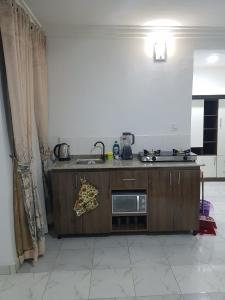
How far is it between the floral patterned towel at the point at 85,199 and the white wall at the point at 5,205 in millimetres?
748

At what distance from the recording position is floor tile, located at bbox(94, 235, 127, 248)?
2762 millimetres

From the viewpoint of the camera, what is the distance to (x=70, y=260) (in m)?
2.49

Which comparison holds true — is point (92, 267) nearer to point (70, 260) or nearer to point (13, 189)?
point (70, 260)

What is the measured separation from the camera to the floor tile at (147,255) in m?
2.43

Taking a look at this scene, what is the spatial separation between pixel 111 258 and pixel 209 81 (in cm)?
400

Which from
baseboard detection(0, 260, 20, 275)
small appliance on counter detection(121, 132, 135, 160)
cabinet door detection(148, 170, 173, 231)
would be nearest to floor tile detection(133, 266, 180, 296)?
cabinet door detection(148, 170, 173, 231)

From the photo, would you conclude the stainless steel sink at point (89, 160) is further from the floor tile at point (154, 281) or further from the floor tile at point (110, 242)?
the floor tile at point (154, 281)

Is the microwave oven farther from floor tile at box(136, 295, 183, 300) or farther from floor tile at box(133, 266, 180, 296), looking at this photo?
floor tile at box(136, 295, 183, 300)

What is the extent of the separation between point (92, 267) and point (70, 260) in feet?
0.86

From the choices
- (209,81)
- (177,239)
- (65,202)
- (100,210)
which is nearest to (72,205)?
(65,202)

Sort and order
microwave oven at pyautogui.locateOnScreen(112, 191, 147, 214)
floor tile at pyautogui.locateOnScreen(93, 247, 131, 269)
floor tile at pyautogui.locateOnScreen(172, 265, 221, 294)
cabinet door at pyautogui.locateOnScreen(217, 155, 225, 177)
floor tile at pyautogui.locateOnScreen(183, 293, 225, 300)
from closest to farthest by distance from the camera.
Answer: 1. floor tile at pyautogui.locateOnScreen(183, 293, 225, 300)
2. floor tile at pyautogui.locateOnScreen(172, 265, 221, 294)
3. floor tile at pyautogui.locateOnScreen(93, 247, 131, 269)
4. microwave oven at pyautogui.locateOnScreen(112, 191, 147, 214)
5. cabinet door at pyautogui.locateOnScreen(217, 155, 225, 177)

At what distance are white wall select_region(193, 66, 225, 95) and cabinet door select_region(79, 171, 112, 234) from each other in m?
3.18

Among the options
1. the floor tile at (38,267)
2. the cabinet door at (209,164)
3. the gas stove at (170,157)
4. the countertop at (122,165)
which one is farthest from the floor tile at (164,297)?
the cabinet door at (209,164)

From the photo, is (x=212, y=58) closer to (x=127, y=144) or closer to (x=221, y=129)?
(x=221, y=129)
